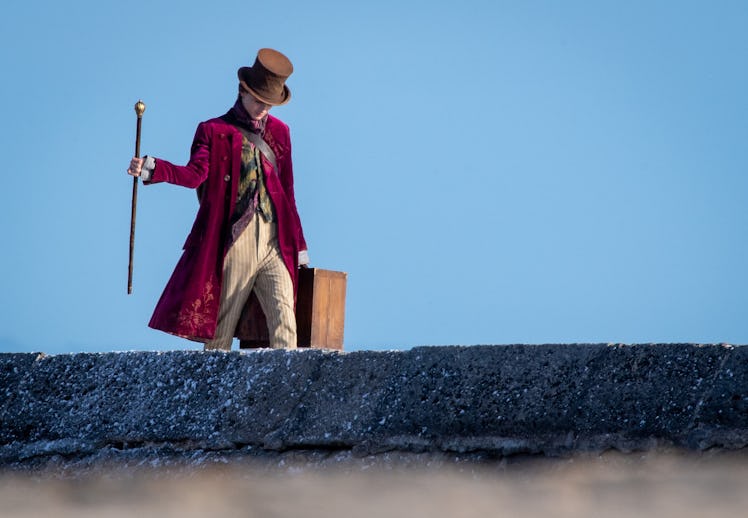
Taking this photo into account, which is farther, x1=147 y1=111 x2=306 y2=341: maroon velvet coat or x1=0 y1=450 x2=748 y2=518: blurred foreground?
x1=147 y1=111 x2=306 y2=341: maroon velvet coat

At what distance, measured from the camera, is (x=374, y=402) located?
144 inches

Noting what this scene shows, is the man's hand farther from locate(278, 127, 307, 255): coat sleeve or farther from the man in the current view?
locate(278, 127, 307, 255): coat sleeve

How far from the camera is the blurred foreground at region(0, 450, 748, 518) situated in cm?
281

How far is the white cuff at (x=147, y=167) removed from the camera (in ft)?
19.7

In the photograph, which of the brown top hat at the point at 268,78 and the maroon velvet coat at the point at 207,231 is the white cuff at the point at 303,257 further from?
the brown top hat at the point at 268,78

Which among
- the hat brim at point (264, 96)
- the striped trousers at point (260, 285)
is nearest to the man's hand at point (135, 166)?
the striped trousers at point (260, 285)

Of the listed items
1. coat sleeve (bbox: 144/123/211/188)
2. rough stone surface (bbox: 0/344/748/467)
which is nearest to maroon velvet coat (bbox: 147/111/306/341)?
coat sleeve (bbox: 144/123/211/188)

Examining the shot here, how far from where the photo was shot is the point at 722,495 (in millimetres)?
2771

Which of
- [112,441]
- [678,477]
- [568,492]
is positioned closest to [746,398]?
[678,477]

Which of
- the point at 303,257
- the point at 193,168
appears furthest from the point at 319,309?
the point at 193,168

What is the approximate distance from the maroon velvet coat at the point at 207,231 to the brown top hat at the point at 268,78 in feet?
0.77

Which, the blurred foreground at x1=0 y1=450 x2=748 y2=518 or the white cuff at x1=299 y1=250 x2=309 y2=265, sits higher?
the white cuff at x1=299 y1=250 x2=309 y2=265

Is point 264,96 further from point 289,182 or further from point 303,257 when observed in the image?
point 303,257

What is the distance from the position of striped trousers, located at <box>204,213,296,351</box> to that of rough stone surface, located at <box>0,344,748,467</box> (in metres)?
1.75
